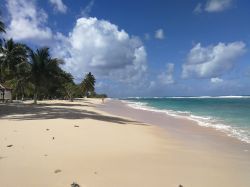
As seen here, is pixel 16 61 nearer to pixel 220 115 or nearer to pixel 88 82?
pixel 220 115

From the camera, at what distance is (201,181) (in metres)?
5.41

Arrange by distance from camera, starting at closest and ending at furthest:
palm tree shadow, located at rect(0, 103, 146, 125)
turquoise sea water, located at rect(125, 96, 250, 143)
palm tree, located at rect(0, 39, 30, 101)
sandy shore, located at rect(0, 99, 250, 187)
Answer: sandy shore, located at rect(0, 99, 250, 187)
turquoise sea water, located at rect(125, 96, 250, 143)
palm tree shadow, located at rect(0, 103, 146, 125)
palm tree, located at rect(0, 39, 30, 101)

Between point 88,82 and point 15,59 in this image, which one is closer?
point 15,59

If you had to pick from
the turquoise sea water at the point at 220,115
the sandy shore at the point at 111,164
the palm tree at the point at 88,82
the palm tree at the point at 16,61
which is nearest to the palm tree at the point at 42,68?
the palm tree at the point at 16,61

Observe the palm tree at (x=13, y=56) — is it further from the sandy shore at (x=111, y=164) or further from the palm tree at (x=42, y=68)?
the sandy shore at (x=111, y=164)

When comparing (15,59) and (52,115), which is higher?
(15,59)

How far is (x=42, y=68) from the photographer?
35.8 meters

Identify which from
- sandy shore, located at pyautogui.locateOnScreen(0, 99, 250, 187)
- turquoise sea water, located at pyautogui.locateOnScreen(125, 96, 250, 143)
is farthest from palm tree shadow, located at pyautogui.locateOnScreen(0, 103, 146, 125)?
sandy shore, located at pyautogui.locateOnScreen(0, 99, 250, 187)

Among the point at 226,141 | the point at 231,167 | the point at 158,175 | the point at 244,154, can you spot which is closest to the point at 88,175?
the point at 158,175

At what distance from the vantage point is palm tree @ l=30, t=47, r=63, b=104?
35500mm

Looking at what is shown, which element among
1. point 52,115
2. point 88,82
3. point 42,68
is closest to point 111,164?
point 52,115

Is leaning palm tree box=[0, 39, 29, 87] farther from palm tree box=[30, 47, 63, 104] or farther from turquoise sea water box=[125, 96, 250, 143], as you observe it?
turquoise sea water box=[125, 96, 250, 143]

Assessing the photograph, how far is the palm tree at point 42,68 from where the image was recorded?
3550 cm

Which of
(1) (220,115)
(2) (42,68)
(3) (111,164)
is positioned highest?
(2) (42,68)
